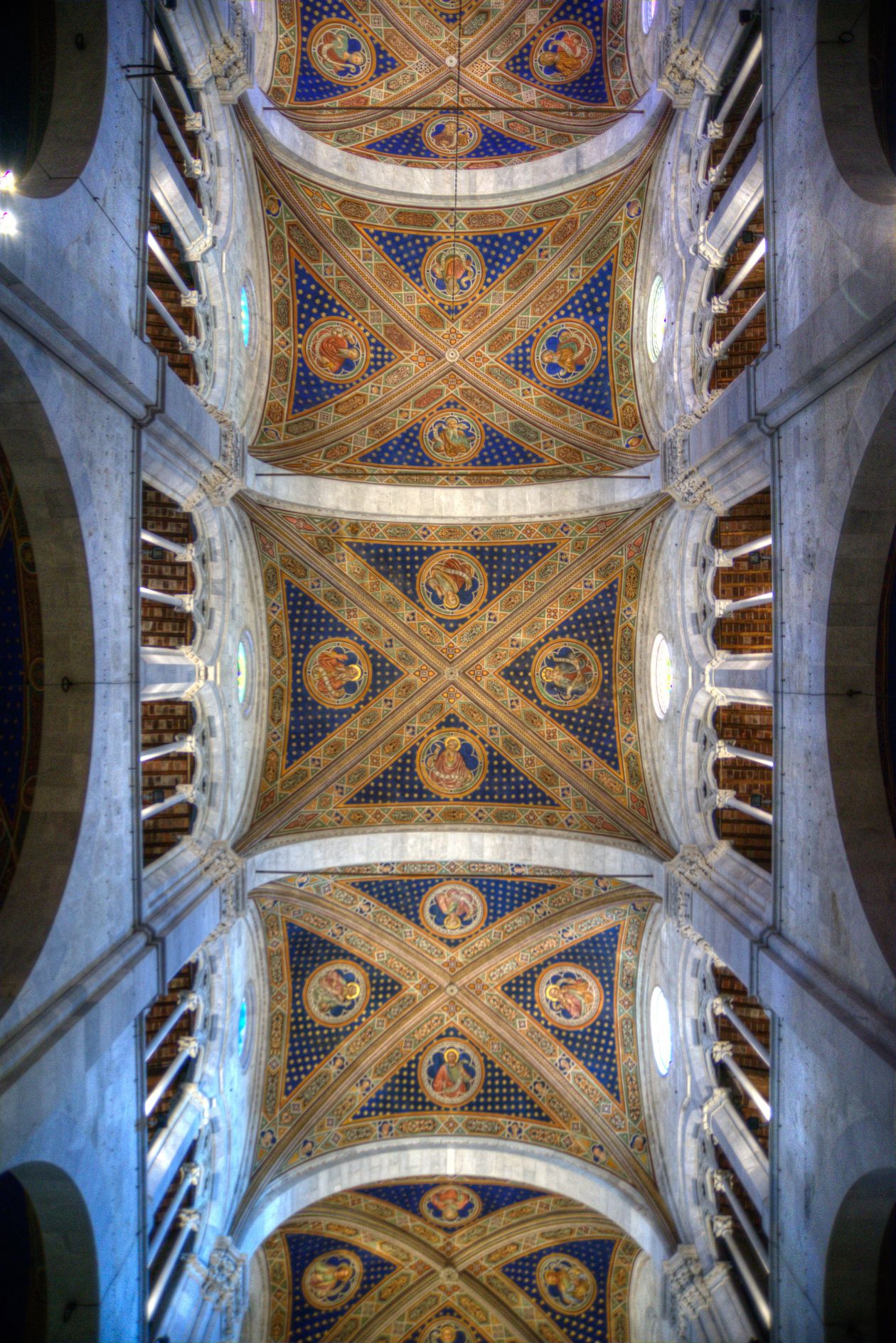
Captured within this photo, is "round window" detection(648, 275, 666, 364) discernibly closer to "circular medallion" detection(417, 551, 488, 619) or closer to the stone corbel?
"circular medallion" detection(417, 551, 488, 619)

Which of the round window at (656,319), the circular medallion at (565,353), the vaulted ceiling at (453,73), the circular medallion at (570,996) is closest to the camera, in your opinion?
the vaulted ceiling at (453,73)

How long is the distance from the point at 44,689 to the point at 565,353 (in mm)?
11476

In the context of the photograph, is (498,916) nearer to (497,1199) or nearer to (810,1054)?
(497,1199)

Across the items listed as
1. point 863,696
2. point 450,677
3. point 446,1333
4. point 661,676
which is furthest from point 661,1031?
point 863,696

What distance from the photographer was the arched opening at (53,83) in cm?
878

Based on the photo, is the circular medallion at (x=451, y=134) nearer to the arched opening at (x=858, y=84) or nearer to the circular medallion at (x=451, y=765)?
the arched opening at (x=858, y=84)

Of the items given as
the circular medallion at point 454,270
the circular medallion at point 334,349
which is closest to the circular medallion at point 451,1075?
the circular medallion at point 334,349

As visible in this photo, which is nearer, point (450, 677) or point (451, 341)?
point (451, 341)

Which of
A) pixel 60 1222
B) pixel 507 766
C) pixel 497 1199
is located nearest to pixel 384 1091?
pixel 497 1199

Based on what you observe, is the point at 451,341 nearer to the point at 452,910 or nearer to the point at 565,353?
the point at 565,353

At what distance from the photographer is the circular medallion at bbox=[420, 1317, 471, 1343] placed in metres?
18.5

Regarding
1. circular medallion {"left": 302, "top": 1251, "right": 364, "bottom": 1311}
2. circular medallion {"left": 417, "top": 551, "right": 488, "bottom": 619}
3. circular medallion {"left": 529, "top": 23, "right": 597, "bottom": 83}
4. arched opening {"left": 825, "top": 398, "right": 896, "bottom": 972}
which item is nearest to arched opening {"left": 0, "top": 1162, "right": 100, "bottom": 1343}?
arched opening {"left": 825, "top": 398, "right": 896, "bottom": 972}

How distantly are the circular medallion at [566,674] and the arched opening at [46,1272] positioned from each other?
11.6 m

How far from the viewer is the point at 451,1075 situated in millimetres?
18047
